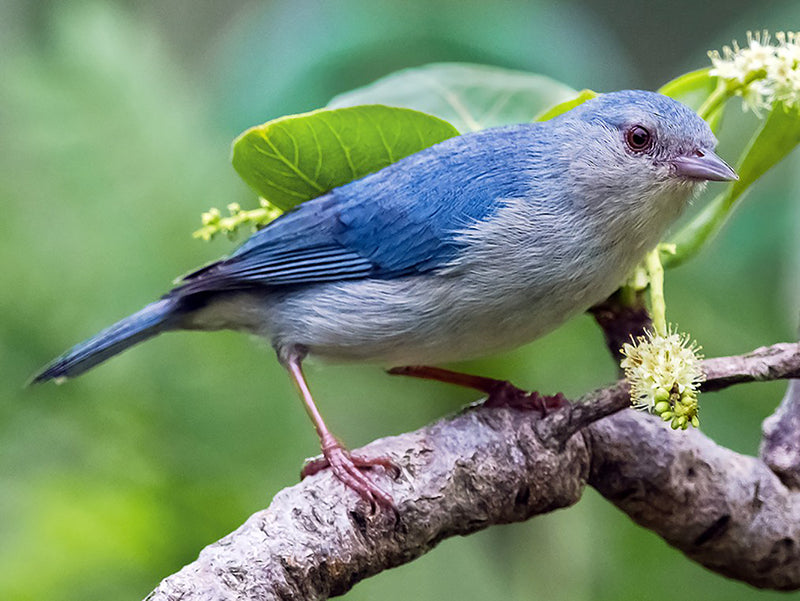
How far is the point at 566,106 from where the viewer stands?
296 centimetres

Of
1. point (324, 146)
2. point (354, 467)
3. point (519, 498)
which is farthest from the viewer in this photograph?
point (324, 146)

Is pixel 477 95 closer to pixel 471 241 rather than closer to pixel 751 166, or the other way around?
pixel 471 241

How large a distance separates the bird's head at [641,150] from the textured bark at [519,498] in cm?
53

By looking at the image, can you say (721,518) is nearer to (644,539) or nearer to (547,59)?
(644,539)

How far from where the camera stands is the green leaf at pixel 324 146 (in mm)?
2637

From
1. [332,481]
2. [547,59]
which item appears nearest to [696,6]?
[547,59]

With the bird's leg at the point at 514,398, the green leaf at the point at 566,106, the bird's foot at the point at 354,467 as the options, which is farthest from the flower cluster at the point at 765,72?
the bird's foot at the point at 354,467

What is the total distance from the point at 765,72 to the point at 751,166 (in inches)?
11.1

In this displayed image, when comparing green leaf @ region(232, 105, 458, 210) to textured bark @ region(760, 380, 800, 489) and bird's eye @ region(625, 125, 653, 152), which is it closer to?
bird's eye @ region(625, 125, 653, 152)

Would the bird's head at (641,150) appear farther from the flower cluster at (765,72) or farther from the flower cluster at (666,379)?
the flower cluster at (666,379)

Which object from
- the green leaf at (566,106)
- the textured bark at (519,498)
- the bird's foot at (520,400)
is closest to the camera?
the textured bark at (519,498)

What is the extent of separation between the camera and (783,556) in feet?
9.75

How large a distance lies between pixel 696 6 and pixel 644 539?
5.81 meters

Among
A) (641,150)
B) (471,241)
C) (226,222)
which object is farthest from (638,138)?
(226,222)
